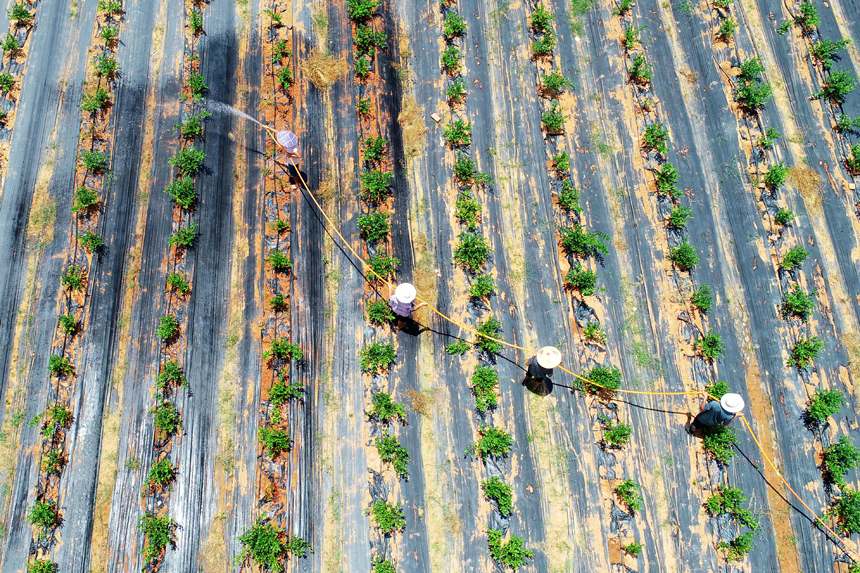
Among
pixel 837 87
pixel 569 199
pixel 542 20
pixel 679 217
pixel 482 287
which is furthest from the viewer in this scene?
pixel 542 20

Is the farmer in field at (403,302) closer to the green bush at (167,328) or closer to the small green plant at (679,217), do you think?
the green bush at (167,328)

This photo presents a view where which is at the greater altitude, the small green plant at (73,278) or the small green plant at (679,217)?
the small green plant at (679,217)

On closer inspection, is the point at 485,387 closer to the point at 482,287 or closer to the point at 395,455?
the point at 482,287

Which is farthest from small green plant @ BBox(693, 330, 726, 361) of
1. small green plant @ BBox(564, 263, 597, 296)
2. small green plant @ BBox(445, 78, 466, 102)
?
small green plant @ BBox(445, 78, 466, 102)

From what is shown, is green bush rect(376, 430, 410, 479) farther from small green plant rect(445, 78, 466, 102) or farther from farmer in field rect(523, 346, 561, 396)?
small green plant rect(445, 78, 466, 102)

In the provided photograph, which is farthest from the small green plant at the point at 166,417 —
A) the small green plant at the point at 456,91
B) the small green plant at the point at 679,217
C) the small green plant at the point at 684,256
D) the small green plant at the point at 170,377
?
the small green plant at the point at 679,217

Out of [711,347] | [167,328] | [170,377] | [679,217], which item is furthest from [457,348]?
[167,328]

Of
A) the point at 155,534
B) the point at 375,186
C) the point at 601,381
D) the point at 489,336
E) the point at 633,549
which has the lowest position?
the point at 633,549
